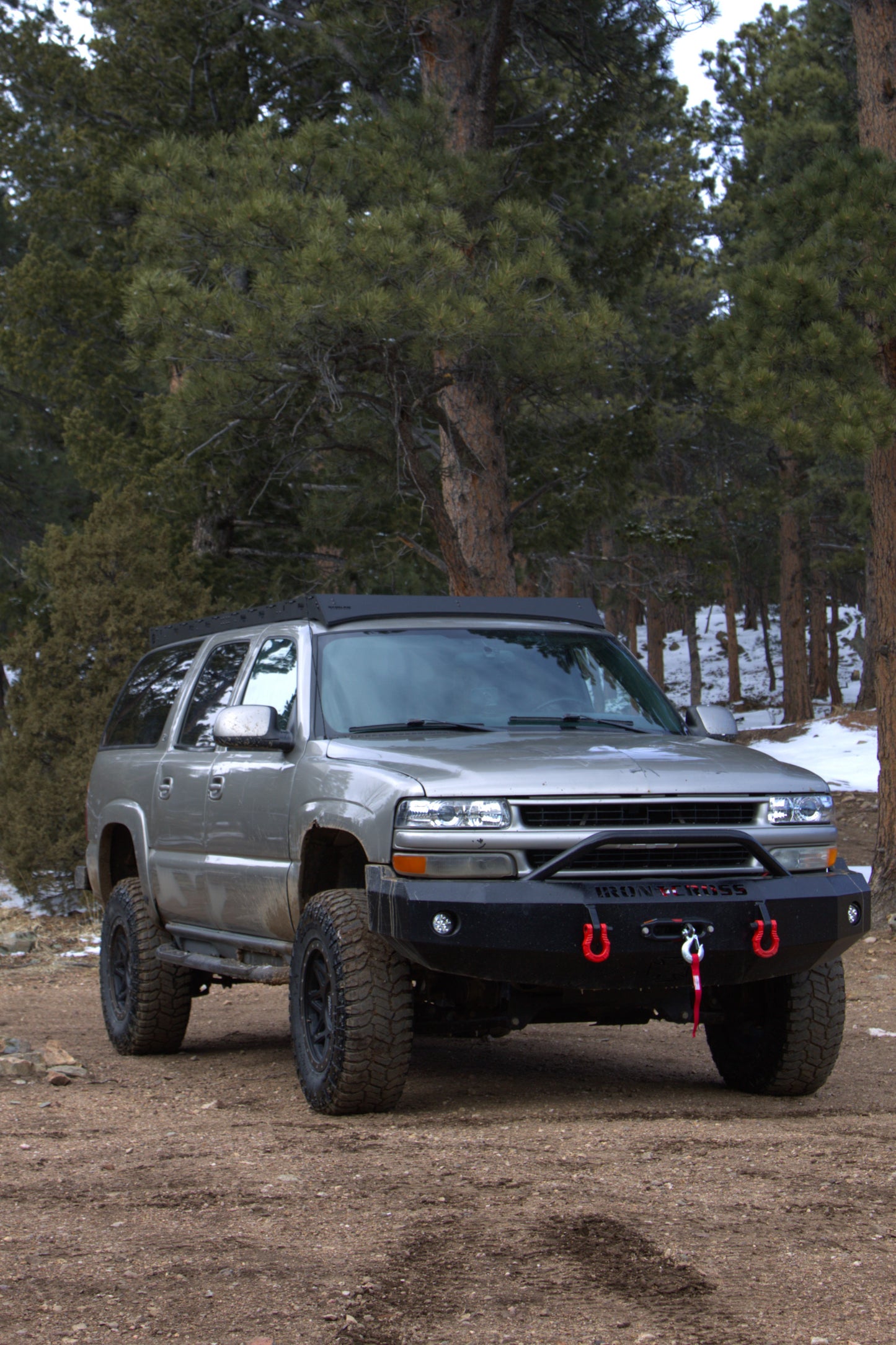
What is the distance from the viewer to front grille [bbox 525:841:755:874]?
530 centimetres

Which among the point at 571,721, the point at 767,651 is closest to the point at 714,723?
the point at 571,721

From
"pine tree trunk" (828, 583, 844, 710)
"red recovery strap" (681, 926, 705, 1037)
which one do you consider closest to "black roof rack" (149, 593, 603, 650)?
"red recovery strap" (681, 926, 705, 1037)

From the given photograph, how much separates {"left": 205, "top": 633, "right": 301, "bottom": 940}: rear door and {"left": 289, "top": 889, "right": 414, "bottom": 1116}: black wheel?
0.70 m

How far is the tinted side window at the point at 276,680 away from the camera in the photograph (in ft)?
21.8

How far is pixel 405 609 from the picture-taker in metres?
6.82

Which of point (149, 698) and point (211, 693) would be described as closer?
point (211, 693)

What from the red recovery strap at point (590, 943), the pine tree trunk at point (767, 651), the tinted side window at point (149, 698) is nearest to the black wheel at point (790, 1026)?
the red recovery strap at point (590, 943)

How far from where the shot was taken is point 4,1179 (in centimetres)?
470

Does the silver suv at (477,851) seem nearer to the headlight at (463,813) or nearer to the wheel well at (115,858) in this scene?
the headlight at (463,813)

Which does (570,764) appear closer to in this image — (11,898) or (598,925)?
(598,925)

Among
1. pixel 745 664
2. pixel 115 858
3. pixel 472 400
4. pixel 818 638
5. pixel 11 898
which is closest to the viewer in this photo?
pixel 115 858

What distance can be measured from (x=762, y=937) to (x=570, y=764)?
0.96 meters

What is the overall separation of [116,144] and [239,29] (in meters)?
2.10

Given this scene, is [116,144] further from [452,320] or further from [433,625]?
[433,625]
